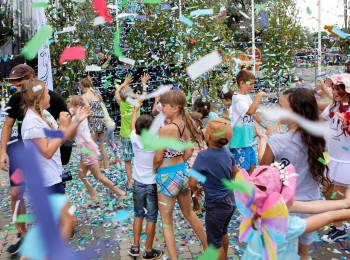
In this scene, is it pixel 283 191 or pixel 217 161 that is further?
pixel 217 161

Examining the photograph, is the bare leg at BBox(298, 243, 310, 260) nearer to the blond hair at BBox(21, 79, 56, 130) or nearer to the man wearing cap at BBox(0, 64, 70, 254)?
the blond hair at BBox(21, 79, 56, 130)

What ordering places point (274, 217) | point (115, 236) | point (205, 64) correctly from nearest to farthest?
point (274, 217) → point (115, 236) → point (205, 64)

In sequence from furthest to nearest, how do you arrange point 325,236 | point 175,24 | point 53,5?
point 175,24
point 53,5
point 325,236

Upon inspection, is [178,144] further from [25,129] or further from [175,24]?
[175,24]

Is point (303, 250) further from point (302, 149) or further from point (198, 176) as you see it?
point (198, 176)

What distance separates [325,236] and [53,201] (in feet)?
9.95

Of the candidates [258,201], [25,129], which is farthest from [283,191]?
[25,129]

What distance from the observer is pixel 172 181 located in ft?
12.0

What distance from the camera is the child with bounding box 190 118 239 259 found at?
10.9 feet

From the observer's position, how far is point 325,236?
4281mm

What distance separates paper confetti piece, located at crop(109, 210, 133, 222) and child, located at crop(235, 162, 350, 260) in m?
2.96

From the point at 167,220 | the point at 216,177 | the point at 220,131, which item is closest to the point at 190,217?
the point at 167,220

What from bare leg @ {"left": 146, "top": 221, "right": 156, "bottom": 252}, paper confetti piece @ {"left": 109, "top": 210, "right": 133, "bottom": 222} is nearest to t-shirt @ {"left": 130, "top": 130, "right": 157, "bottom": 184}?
bare leg @ {"left": 146, "top": 221, "right": 156, "bottom": 252}

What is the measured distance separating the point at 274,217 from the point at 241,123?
117 inches
